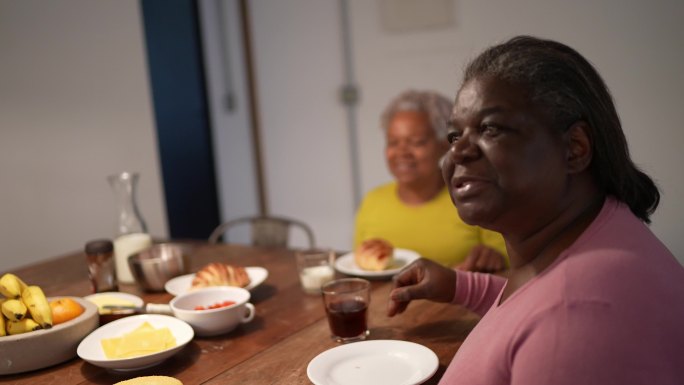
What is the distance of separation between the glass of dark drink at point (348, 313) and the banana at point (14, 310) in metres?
0.68

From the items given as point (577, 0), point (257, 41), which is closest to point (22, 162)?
point (257, 41)

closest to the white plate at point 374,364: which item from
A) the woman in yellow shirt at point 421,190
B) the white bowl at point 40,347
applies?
the white bowl at point 40,347

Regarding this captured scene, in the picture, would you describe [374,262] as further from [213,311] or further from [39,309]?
[39,309]

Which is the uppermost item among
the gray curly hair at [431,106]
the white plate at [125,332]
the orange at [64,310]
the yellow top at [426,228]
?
the gray curly hair at [431,106]

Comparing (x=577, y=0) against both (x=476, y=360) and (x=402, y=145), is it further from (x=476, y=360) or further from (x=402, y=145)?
(x=476, y=360)

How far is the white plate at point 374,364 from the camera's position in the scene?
1.21m

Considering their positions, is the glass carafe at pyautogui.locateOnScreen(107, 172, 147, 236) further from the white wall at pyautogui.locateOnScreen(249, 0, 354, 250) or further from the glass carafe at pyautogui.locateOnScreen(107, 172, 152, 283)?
the white wall at pyautogui.locateOnScreen(249, 0, 354, 250)

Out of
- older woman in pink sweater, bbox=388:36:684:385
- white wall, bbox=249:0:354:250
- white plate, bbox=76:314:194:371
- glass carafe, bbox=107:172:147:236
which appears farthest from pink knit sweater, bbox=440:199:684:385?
white wall, bbox=249:0:354:250

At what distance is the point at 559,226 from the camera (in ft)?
2.95

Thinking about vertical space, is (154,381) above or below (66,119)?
below

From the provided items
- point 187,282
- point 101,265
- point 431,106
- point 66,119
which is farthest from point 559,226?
point 66,119

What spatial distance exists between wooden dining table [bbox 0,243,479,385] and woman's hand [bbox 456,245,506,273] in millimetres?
254

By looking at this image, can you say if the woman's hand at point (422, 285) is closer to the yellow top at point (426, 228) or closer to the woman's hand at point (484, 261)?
the woman's hand at point (484, 261)

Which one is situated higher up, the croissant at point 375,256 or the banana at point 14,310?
the banana at point 14,310
